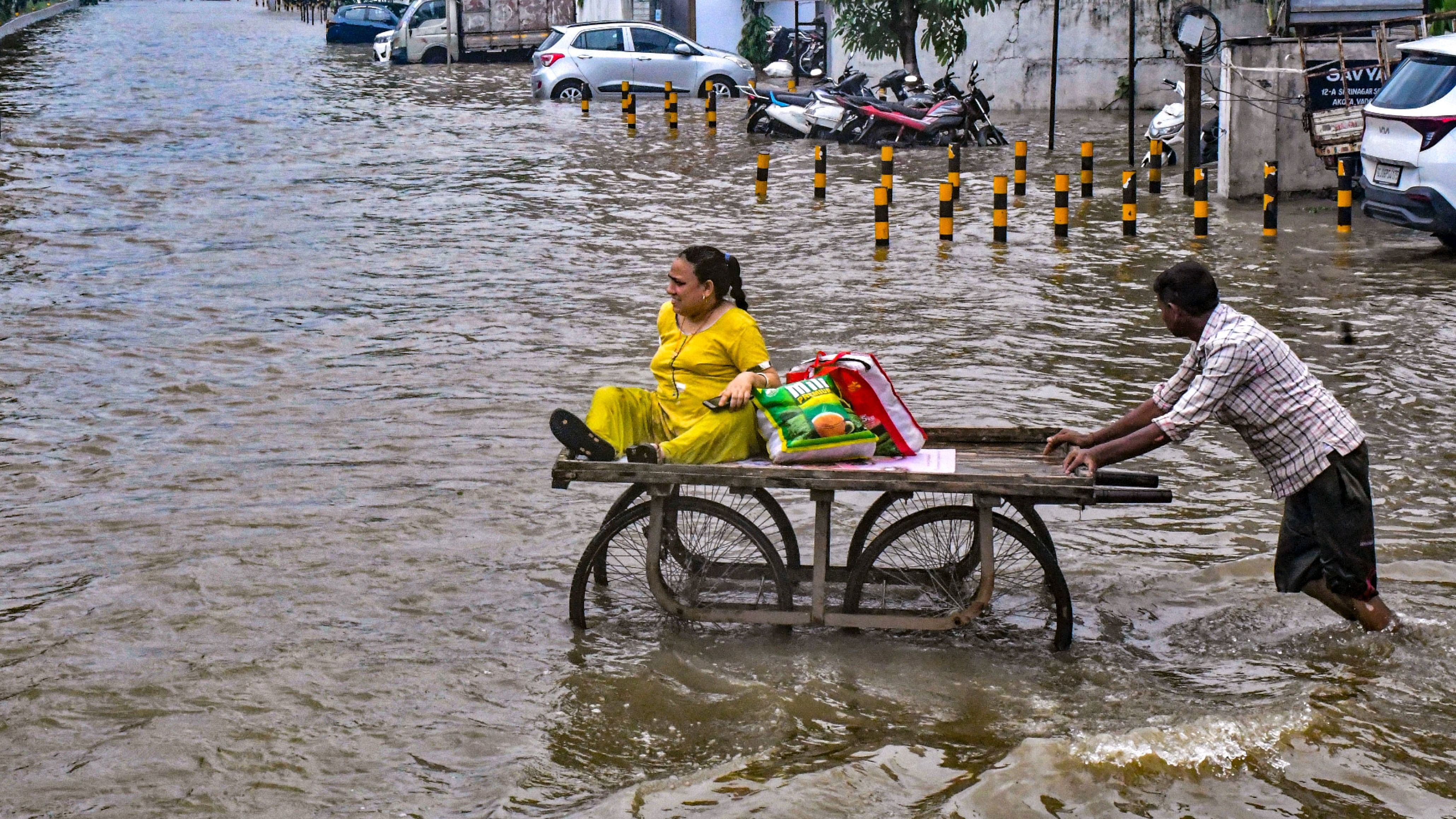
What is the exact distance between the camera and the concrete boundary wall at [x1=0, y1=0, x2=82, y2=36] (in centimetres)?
4853

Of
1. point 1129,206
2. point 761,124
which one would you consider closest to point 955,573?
point 1129,206

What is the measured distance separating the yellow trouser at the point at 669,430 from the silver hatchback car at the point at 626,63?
23.1 metres

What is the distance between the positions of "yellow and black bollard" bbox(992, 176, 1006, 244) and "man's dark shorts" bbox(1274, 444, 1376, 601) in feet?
28.9

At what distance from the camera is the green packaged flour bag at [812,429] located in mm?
5492

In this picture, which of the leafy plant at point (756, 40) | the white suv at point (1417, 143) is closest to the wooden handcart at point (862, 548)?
the white suv at point (1417, 143)

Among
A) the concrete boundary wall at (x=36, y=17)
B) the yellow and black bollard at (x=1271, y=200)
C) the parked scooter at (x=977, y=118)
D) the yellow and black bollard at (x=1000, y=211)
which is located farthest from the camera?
the concrete boundary wall at (x=36, y=17)

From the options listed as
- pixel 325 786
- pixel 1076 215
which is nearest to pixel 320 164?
pixel 1076 215

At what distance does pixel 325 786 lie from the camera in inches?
194

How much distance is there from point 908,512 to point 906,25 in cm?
2053

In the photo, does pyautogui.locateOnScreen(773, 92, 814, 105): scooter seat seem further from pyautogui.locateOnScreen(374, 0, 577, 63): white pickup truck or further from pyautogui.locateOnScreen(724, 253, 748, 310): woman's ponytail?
pyautogui.locateOnScreen(724, 253, 748, 310): woman's ponytail

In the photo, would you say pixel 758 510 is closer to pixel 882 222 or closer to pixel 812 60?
pixel 882 222

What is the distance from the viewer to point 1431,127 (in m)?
12.5

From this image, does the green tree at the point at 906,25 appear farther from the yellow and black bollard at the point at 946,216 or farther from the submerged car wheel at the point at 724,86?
the yellow and black bollard at the point at 946,216

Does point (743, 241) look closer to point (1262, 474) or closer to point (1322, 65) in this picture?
point (1322, 65)
